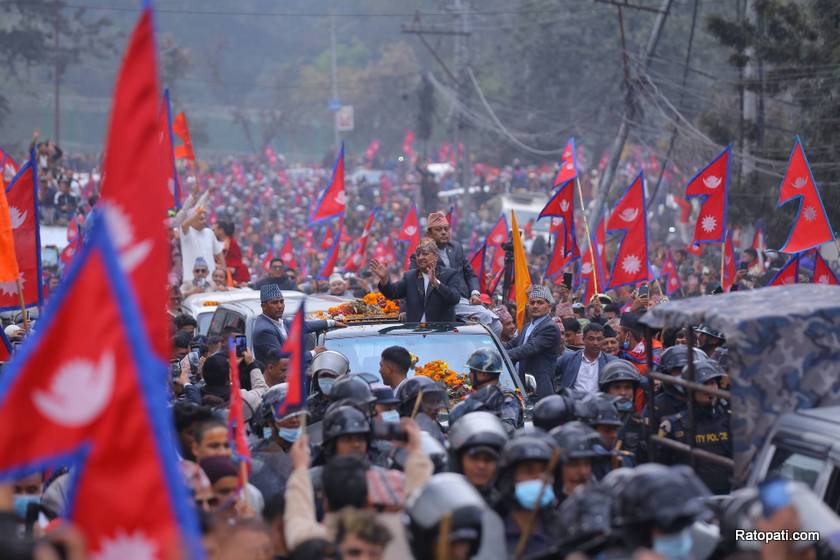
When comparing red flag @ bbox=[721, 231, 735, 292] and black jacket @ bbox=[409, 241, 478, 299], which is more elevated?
black jacket @ bbox=[409, 241, 478, 299]

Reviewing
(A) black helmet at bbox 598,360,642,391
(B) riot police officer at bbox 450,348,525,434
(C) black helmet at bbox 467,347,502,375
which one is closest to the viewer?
(B) riot police officer at bbox 450,348,525,434

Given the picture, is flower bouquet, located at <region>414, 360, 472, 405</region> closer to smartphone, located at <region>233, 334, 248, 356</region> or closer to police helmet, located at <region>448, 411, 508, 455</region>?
smartphone, located at <region>233, 334, 248, 356</region>

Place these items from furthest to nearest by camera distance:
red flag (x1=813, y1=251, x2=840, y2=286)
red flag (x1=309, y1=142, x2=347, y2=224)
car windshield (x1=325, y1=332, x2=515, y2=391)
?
red flag (x1=309, y1=142, x2=347, y2=224)
red flag (x1=813, y1=251, x2=840, y2=286)
car windshield (x1=325, y1=332, x2=515, y2=391)

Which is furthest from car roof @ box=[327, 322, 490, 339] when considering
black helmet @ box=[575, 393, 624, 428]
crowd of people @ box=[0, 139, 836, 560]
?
black helmet @ box=[575, 393, 624, 428]

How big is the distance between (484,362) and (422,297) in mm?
2165

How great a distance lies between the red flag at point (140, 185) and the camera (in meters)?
4.53

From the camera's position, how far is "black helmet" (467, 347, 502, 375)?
899 centimetres

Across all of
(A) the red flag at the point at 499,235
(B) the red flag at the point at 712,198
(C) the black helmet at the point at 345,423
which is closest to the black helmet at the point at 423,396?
(C) the black helmet at the point at 345,423

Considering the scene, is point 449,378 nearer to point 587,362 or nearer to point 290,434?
point 587,362

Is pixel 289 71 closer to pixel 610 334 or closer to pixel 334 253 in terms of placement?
pixel 334 253

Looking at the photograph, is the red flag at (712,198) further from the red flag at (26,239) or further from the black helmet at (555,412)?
the black helmet at (555,412)

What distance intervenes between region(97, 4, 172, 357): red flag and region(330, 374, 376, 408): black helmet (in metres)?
2.81

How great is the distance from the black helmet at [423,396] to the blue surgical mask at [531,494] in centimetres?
234

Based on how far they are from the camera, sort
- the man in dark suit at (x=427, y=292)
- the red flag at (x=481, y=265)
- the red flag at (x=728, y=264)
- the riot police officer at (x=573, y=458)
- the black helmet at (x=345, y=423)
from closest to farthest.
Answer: the riot police officer at (x=573, y=458), the black helmet at (x=345, y=423), the man in dark suit at (x=427, y=292), the red flag at (x=728, y=264), the red flag at (x=481, y=265)
